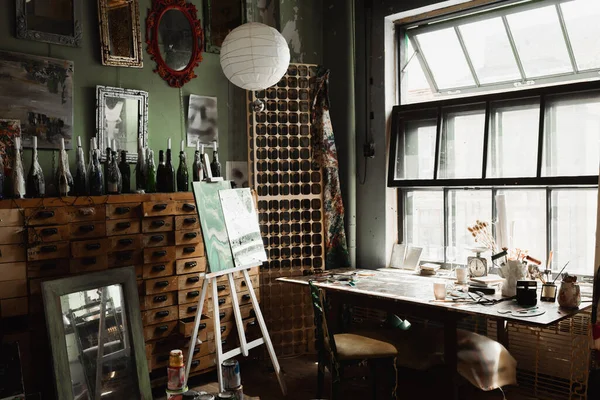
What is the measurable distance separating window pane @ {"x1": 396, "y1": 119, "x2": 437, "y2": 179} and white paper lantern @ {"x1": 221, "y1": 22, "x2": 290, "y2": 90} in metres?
1.71

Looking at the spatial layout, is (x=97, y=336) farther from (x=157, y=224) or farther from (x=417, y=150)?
(x=417, y=150)

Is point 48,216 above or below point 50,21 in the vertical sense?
below

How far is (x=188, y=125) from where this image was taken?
4508mm

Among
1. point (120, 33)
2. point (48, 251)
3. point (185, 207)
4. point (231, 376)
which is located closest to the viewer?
point (231, 376)

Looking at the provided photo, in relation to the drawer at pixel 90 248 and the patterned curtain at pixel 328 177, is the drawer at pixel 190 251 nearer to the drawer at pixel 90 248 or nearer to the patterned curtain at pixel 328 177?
the drawer at pixel 90 248

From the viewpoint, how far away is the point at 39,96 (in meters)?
3.71

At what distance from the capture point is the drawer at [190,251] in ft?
12.9

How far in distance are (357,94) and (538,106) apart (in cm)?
168

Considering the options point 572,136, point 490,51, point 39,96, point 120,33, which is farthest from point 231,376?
point 490,51

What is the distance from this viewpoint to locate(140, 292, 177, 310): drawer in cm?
372

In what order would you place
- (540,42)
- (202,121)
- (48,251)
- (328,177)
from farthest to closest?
(328,177)
(202,121)
(540,42)
(48,251)

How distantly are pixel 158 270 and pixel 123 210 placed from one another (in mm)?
505

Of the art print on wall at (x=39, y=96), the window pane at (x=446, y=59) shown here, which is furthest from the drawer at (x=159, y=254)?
the window pane at (x=446, y=59)

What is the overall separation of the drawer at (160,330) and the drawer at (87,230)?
75cm
